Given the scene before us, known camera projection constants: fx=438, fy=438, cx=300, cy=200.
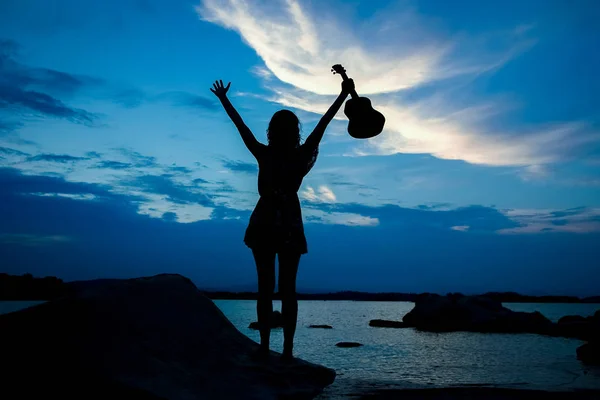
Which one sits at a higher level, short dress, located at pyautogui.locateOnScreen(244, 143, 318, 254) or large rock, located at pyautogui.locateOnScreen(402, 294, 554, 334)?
short dress, located at pyautogui.locateOnScreen(244, 143, 318, 254)

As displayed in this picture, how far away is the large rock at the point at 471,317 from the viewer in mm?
38438

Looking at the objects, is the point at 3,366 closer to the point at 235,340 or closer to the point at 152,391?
the point at 152,391

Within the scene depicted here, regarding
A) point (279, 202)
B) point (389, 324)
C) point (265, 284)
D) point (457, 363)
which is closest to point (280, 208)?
point (279, 202)

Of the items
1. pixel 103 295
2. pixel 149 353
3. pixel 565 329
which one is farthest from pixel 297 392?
pixel 565 329

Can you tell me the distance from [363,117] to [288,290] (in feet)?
8.35

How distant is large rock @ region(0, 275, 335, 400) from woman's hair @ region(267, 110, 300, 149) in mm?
2224

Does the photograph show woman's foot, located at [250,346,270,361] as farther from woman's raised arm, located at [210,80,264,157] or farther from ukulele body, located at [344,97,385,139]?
ukulele body, located at [344,97,385,139]

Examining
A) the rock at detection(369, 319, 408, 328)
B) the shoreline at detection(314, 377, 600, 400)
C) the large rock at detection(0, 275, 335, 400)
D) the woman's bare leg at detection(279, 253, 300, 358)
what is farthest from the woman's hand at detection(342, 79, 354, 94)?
the rock at detection(369, 319, 408, 328)

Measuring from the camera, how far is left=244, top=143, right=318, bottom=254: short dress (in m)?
5.29

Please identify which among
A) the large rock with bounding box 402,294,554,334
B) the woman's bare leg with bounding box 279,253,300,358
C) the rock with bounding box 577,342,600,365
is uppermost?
the woman's bare leg with bounding box 279,253,300,358

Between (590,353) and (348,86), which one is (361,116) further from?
(590,353)

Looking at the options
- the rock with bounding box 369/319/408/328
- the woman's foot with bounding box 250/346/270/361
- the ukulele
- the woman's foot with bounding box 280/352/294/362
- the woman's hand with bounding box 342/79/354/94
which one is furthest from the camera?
the rock with bounding box 369/319/408/328

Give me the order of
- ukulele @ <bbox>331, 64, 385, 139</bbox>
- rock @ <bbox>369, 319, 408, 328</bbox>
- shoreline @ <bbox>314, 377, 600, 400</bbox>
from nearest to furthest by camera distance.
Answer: shoreline @ <bbox>314, 377, 600, 400</bbox>
ukulele @ <bbox>331, 64, 385, 139</bbox>
rock @ <bbox>369, 319, 408, 328</bbox>

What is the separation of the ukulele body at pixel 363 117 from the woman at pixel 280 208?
34cm
